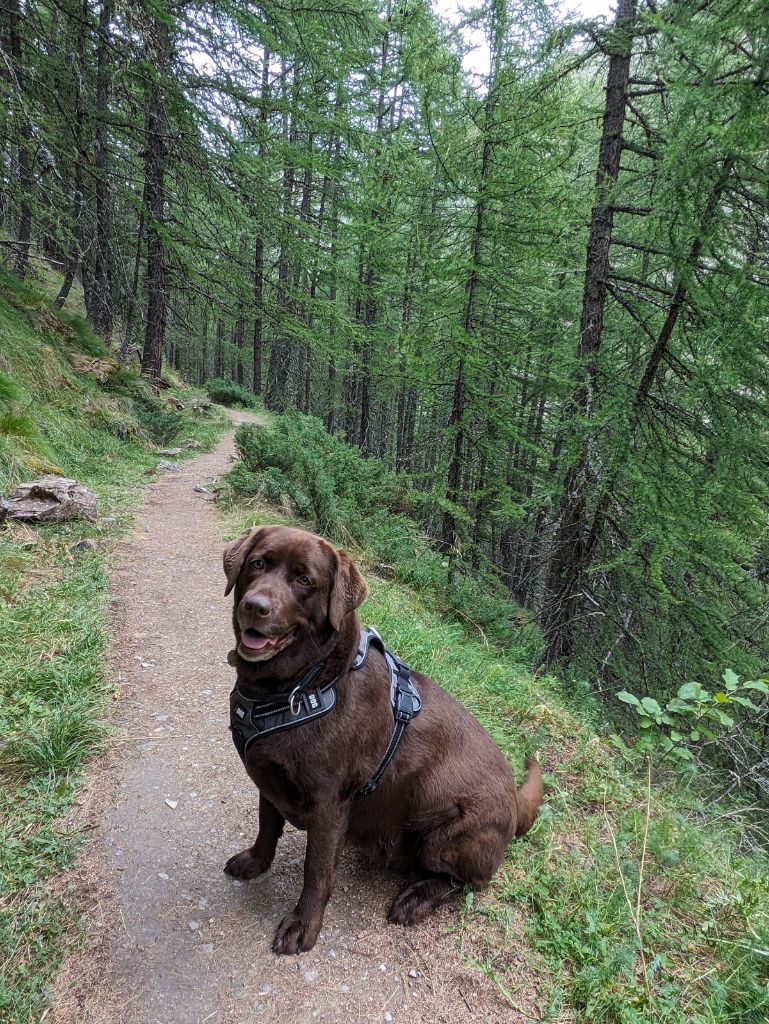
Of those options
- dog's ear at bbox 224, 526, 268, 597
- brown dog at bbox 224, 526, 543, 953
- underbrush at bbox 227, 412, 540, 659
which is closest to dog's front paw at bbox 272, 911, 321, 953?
brown dog at bbox 224, 526, 543, 953

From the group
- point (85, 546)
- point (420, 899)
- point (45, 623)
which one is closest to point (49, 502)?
point (85, 546)

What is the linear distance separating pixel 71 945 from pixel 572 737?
131 inches

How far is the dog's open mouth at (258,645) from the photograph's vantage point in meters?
1.96

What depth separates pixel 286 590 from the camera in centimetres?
202

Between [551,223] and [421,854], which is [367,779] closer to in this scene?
[421,854]

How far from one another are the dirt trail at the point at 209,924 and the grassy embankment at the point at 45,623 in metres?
0.15

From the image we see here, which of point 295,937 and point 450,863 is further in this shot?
point 450,863

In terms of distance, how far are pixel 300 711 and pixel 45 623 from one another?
9.23ft

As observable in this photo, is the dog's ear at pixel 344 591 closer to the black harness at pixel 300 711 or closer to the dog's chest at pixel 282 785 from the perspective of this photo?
the black harness at pixel 300 711

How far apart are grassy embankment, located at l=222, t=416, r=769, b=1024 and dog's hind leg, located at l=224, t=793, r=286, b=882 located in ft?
3.06

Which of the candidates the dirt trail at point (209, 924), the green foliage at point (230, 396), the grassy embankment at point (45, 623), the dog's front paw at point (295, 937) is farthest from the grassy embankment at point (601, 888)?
the green foliage at point (230, 396)

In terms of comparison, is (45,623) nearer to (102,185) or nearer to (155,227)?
(102,185)

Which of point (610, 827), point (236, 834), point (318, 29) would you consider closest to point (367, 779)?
point (236, 834)

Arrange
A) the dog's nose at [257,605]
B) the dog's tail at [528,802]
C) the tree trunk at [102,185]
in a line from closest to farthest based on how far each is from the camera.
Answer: the dog's nose at [257,605] < the dog's tail at [528,802] < the tree trunk at [102,185]
